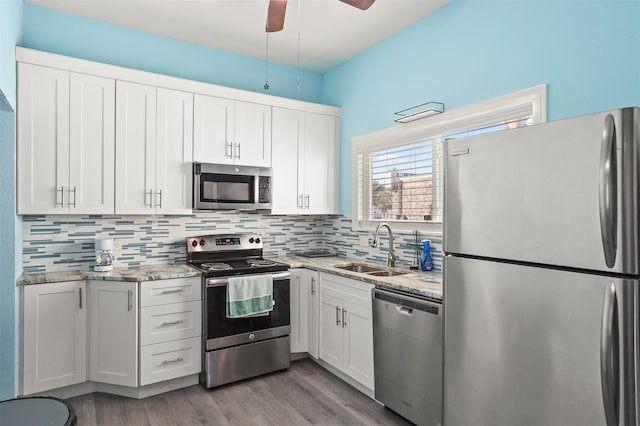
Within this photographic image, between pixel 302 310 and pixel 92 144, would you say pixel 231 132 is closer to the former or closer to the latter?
pixel 92 144

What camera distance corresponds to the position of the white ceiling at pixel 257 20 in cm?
296

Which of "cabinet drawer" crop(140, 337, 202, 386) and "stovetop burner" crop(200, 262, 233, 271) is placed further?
"stovetop burner" crop(200, 262, 233, 271)

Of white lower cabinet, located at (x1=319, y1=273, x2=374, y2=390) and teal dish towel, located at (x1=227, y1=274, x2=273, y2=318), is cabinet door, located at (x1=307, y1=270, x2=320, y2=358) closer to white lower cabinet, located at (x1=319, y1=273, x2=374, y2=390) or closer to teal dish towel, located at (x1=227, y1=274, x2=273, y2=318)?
white lower cabinet, located at (x1=319, y1=273, x2=374, y2=390)

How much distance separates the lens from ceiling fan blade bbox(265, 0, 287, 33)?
2351mm

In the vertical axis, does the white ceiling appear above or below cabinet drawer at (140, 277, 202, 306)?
above

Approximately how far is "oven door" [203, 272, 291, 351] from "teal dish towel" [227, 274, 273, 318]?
0.18ft

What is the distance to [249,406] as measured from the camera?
2775 millimetres

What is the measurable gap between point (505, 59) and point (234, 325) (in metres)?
2.71

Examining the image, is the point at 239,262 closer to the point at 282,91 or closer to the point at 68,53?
the point at 282,91

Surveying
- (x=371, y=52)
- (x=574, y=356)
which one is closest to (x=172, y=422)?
(x=574, y=356)

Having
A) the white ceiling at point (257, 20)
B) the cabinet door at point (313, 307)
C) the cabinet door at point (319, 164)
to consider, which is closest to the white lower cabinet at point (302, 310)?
the cabinet door at point (313, 307)

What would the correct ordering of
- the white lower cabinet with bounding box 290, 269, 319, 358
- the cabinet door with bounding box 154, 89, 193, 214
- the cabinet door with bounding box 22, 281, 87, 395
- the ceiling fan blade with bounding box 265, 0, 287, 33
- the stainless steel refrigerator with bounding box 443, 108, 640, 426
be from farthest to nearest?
1. the white lower cabinet with bounding box 290, 269, 319, 358
2. the cabinet door with bounding box 154, 89, 193, 214
3. the cabinet door with bounding box 22, 281, 87, 395
4. the ceiling fan blade with bounding box 265, 0, 287, 33
5. the stainless steel refrigerator with bounding box 443, 108, 640, 426

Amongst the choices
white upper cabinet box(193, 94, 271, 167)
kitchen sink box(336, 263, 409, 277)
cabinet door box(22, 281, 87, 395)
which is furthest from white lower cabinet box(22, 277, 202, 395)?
kitchen sink box(336, 263, 409, 277)

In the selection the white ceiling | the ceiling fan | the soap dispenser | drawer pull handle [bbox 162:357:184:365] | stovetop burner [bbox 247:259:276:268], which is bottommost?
drawer pull handle [bbox 162:357:184:365]
